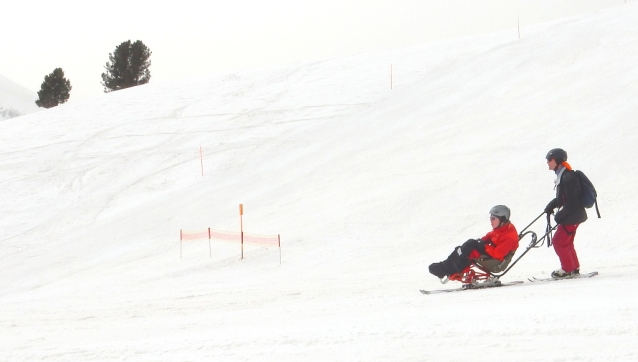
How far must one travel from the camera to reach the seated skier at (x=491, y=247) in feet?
25.9

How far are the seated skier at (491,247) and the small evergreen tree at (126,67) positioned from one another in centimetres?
5549

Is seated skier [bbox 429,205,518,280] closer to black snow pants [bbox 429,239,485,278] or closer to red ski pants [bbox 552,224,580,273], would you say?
black snow pants [bbox 429,239,485,278]

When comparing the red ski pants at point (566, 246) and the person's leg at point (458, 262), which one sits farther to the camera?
the person's leg at point (458, 262)

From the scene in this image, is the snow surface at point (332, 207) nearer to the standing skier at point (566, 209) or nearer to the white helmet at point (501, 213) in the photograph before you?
the standing skier at point (566, 209)

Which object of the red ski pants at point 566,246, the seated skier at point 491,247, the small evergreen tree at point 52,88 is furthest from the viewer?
the small evergreen tree at point 52,88

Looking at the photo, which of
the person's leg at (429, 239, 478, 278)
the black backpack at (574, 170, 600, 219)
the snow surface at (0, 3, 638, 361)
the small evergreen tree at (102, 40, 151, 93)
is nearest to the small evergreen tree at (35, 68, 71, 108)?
the small evergreen tree at (102, 40, 151, 93)

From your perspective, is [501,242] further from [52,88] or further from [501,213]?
[52,88]

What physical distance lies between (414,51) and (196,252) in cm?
2436

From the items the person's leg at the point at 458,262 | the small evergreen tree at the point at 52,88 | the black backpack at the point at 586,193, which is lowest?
the person's leg at the point at 458,262

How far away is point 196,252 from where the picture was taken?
49.0 ft

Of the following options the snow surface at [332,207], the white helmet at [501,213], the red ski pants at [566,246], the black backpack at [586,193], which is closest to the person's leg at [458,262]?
the white helmet at [501,213]

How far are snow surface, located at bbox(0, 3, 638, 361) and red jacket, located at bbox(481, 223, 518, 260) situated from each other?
17.9 inches

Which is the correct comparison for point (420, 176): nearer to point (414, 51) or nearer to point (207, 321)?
point (207, 321)

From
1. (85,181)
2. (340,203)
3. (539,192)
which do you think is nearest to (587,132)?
(539,192)
